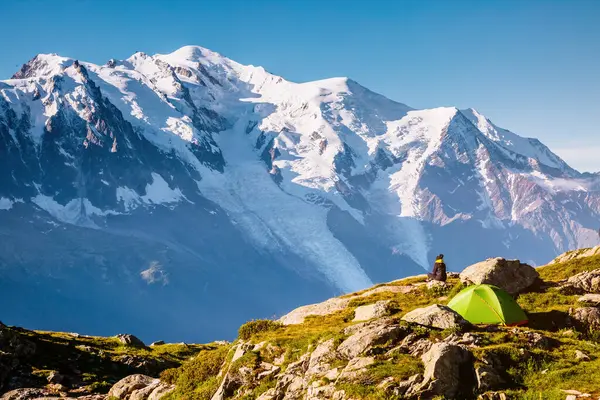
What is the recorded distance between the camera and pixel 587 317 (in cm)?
2905

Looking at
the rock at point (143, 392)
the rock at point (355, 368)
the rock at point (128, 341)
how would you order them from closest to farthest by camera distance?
the rock at point (355, 368) → the rock at point (143, 392) → the rock at point (128, 341)

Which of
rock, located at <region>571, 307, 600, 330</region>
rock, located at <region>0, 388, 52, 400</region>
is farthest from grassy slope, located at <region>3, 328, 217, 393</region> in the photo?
rock, located at <region>571, 307, 600, 330</region>

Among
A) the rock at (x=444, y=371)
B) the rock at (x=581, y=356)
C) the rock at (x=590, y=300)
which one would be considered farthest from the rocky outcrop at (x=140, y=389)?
the rock at (x=590, y=300)

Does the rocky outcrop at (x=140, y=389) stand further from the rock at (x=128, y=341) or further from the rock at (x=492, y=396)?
the rock at (x=128, y=341)

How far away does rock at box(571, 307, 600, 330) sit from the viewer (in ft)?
94.2

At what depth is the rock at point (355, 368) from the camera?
71.5 ft

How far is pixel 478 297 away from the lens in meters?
31.4

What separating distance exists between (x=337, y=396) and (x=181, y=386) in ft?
37.5

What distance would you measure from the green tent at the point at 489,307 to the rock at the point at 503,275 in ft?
13.4

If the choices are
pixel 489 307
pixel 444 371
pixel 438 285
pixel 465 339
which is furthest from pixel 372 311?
pixel 444 371

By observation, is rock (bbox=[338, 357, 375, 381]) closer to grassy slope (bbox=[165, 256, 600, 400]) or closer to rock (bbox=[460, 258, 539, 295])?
grassy slope (bbox=[165, 256, 600, 400])

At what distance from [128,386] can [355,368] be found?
16794 mm

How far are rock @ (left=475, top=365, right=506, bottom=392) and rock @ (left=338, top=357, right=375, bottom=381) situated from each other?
161 inches

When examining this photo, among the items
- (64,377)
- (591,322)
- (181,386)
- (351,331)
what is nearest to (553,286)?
(591,322)
